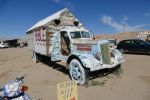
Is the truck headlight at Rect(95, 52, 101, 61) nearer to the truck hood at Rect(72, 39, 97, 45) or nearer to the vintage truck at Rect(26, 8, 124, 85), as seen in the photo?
the vintage truck at Rect(26, 8, 124, 85)

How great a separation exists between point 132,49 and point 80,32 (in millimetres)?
10113

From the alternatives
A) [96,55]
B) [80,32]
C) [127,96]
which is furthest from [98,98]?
[80,32]

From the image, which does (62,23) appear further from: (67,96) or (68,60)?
(67,96)

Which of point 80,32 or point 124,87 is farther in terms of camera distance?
point 80,32

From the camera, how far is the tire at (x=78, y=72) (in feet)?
25.0

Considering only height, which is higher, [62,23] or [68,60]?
[62,23]

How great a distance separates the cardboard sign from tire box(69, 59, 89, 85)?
3.64m

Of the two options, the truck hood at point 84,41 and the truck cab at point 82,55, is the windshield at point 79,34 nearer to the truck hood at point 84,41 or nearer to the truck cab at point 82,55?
the truck cab at point 82,55

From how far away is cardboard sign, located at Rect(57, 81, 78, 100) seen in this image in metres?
3.75

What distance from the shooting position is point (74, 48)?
9047 millimetres

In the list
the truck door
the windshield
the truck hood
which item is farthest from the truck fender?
the truck door

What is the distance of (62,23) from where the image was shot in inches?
456

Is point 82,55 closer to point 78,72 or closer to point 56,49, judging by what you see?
point 78,72

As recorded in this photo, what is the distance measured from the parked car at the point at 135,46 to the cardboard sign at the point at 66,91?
590 inches
